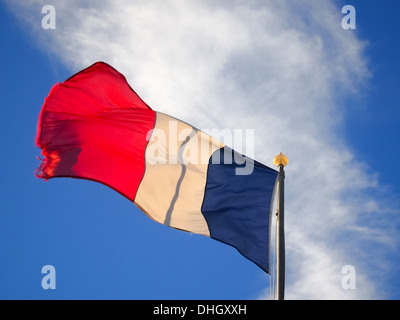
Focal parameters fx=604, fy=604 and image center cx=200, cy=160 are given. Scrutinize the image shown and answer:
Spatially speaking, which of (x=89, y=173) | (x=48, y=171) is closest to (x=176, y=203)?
(x=89, y=173)

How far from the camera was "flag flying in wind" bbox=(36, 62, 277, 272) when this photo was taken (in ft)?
36.0

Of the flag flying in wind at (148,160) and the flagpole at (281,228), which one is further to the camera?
the flag flying in wind at (148,160)

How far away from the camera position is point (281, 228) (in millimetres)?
9633

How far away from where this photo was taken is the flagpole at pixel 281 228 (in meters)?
8.95

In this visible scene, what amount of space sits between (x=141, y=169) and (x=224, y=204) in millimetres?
1790

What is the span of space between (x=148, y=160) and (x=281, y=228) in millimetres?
3270

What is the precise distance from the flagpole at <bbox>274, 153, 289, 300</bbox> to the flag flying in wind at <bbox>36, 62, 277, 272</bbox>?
1.35 ft

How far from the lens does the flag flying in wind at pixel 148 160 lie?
11.0 m

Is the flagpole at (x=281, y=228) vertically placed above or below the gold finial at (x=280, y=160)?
below

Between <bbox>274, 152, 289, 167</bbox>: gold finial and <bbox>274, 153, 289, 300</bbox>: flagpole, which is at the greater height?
<bbox>274, 152, 289, 167</bbox>: gold finial

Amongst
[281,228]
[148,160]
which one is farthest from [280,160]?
[148,160]

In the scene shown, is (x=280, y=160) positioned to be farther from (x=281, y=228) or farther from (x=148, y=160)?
(x=148, y=160)

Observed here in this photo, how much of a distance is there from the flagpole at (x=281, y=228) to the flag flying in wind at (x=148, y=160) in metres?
0.41

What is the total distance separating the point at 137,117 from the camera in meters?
12.0
